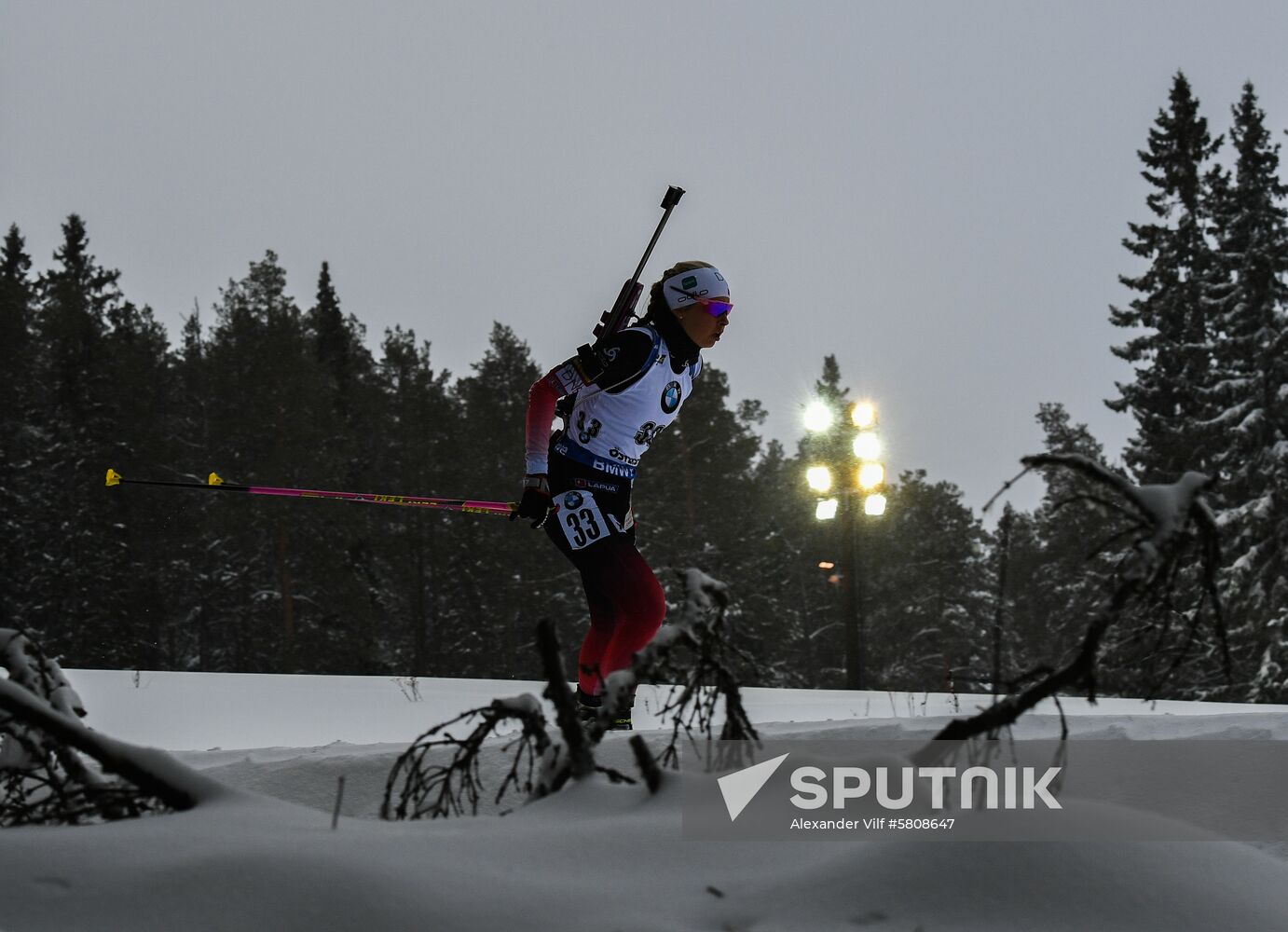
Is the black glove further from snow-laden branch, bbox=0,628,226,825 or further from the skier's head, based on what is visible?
snow-laden branch, bbox=0,628,226,825

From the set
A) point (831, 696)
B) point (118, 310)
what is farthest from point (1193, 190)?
point (118, 310)

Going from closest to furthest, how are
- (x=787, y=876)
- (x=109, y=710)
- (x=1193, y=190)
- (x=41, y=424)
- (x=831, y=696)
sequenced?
(x=787, y=876) < (x=109, y=710) < (x=831, y=696) < (x=1193, y=190) < (x=41, y=424)

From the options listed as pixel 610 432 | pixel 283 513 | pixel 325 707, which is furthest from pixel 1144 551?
pixel 283 513

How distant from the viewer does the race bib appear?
4.40 meters

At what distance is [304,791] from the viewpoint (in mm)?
3537

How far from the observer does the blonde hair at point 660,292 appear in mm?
4617

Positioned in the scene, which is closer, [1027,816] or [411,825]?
[1027,816]

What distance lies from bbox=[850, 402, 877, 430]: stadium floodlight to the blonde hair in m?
8.61

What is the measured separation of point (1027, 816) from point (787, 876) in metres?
0.43

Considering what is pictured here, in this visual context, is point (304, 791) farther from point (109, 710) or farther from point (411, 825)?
point (109, 710)

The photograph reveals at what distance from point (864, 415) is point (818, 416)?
52.1 inches

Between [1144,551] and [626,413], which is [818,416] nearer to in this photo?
[626,413]

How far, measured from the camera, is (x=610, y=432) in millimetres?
4566

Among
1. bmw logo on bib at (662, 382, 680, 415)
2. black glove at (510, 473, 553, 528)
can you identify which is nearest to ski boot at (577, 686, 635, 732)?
black glove at (510, 473, 553, 528)
